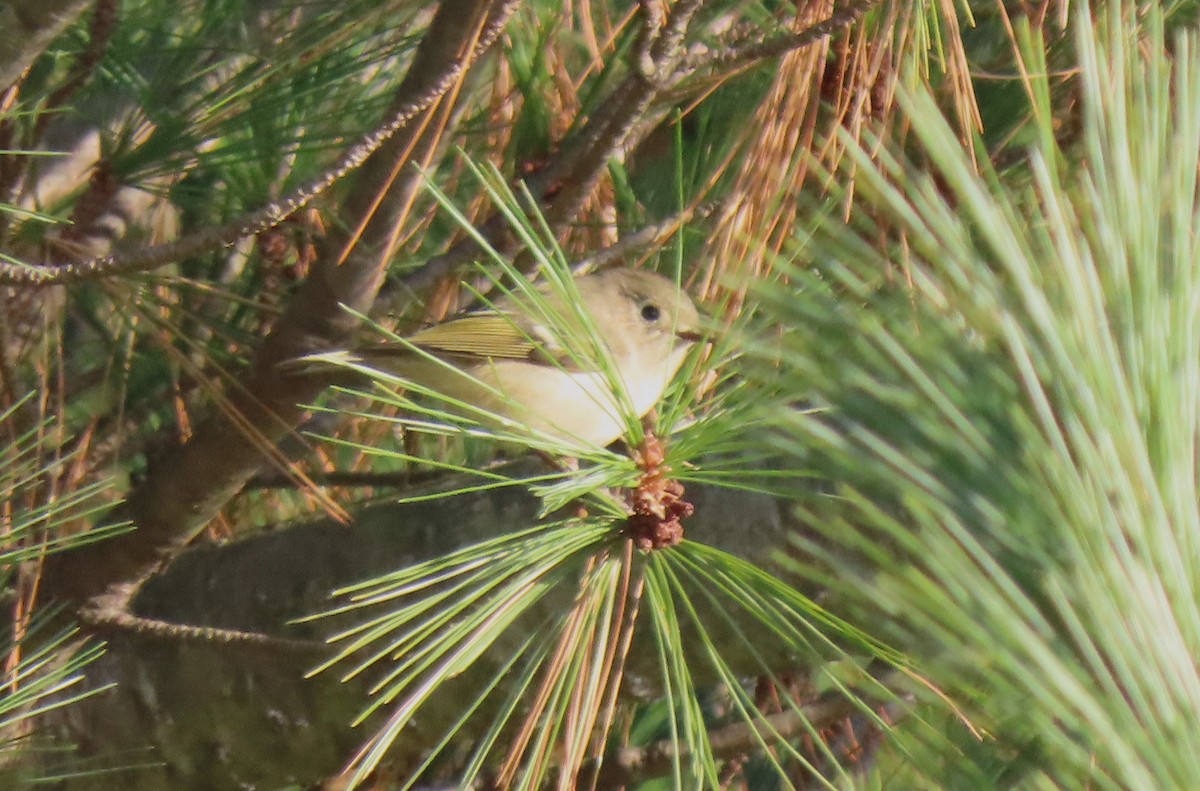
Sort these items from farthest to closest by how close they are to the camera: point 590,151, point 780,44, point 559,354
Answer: point 559,354, point 590,151, point 780,44

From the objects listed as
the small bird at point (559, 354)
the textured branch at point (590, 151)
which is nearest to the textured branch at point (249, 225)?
the textured branch at point (590, 151)

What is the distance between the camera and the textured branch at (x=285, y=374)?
3.37 ft

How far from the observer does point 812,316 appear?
48cm

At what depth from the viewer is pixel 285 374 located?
4.04 ft

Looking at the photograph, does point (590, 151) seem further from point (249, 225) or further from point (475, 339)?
point (475, 339)

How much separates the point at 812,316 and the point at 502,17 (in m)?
0.56

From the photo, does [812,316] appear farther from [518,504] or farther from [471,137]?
[471,137]

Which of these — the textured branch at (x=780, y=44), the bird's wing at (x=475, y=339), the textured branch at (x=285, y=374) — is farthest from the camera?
the bird's wing at (x=475, y=339)

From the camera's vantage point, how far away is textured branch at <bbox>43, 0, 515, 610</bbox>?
103cm

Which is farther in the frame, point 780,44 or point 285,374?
point 285,374

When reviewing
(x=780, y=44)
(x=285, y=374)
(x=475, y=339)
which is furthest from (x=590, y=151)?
(x=475, y=339)

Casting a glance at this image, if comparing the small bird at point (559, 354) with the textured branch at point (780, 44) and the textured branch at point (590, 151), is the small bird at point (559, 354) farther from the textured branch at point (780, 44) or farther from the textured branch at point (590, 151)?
the textured branch at point (780, 44)

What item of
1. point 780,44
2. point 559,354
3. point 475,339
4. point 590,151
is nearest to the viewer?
point 780,44

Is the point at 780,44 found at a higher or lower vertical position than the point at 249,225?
higher
